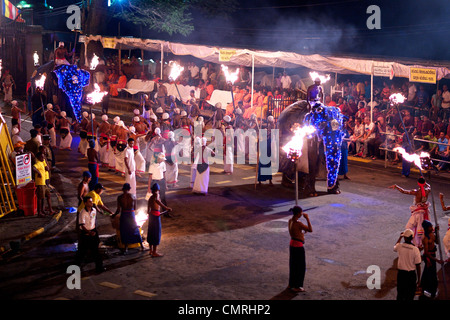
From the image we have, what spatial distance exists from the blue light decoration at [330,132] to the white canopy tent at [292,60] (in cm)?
489

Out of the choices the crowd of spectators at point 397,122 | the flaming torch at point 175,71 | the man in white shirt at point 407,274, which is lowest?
the man in white shirt at point 407,274

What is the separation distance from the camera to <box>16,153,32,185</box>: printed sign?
13.3m

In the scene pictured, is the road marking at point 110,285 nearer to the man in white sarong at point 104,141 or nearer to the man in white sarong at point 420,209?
the man in white sarong at point 420,209

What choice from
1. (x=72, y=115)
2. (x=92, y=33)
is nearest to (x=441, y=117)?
(x=72, y=115)

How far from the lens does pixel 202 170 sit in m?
15.8

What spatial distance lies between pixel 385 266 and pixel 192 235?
13.7 feet

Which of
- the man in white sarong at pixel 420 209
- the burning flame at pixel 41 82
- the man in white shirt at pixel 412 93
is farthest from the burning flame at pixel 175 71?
the man in white sarong at pixel 420 209

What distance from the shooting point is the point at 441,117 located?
69.9 feet

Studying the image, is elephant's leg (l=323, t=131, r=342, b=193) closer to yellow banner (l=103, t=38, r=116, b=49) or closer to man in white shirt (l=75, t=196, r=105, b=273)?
man in white shirt (l=75, t=196, r=105, b=273)

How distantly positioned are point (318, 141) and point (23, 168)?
7935 mm

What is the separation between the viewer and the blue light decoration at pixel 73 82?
22.7 metres

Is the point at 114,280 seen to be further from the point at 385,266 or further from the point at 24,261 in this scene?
the point at 385,266

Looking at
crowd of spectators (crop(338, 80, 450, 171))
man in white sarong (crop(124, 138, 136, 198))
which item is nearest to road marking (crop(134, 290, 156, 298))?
man in white sarong (crop(124, 138, 136, 198))

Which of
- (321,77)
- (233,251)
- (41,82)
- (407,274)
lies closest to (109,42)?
(41,82)
